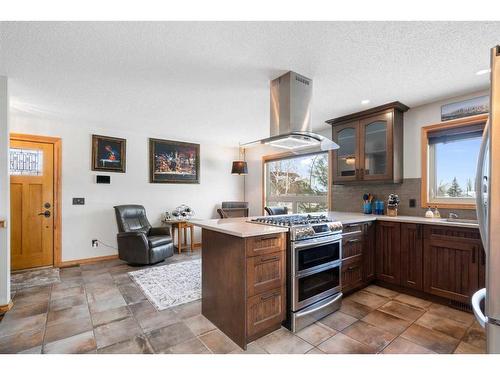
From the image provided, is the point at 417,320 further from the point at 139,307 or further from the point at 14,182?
the point at 14,182

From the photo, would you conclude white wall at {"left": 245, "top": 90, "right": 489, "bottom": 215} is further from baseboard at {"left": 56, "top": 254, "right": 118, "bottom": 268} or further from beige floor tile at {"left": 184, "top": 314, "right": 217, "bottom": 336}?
baseboard at {"left": 56, "top": 254, "right": 118, "bottom": 268}

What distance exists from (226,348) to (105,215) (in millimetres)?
3618

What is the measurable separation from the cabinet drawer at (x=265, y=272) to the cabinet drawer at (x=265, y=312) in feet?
0.18

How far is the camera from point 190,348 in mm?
1879

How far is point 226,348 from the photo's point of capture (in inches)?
73.9

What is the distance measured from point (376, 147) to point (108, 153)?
447cm

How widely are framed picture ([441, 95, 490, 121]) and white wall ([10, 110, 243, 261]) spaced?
12.8ft

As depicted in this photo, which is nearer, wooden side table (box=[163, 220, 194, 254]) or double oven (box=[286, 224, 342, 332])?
double oven (box=[286, 224, 342, 332])

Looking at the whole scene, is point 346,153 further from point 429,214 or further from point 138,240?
point 138,240

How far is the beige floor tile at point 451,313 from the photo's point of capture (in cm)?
232

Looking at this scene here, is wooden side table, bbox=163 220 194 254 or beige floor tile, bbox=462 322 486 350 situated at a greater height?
wooden side table, bbox=163 220 194 254

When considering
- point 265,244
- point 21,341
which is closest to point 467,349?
point 265,244

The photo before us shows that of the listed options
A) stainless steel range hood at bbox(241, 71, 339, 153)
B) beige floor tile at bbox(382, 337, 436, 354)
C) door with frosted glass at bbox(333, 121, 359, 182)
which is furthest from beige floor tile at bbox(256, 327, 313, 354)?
door with frosted glass at bbox(333, 121, 359, 182)

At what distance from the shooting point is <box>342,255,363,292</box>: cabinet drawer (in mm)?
2734
